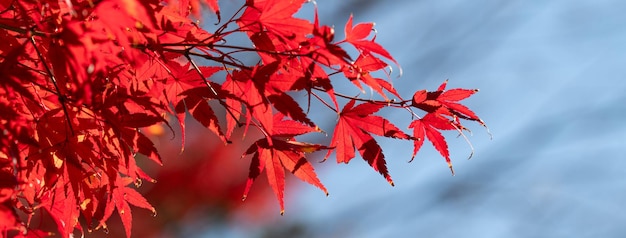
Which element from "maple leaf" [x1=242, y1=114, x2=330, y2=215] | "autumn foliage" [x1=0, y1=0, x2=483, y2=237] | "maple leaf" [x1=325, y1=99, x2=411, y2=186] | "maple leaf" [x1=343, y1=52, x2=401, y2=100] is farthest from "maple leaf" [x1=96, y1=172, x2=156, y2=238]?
"maple leaf" [x1=343, y1=52, x2=401, y2=100]

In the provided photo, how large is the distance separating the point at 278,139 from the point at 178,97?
0.20 metres

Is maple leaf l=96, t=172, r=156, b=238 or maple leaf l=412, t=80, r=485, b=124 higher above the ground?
maple leaf l=412, t=80, r=485, b=124

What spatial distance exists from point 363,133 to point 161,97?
390 millimetres

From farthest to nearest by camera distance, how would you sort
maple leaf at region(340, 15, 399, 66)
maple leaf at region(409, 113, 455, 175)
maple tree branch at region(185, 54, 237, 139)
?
maple leaf at region(409, 113, 455, 175) < maple tree branch at region(185, 54, 237, 139) < maple leaf at region(340, 15, 399, 66)

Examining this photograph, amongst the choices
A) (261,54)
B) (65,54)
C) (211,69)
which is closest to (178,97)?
(211,69)

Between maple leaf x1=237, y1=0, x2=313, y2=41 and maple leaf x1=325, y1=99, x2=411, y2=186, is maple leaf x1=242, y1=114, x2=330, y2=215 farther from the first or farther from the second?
maple leaf x1=237, y1=0, x2=313, y2=41

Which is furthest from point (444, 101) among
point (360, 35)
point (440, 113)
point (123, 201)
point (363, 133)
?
point (123, 201)

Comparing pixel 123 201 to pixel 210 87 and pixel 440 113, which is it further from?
pixel 440 113

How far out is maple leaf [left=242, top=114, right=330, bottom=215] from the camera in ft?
3.88

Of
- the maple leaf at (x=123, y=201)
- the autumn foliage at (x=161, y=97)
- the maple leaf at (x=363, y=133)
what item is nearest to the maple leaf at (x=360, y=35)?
the autumn foliage at (x=161, y=97)

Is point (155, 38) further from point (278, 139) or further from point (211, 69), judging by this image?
point (278, 139)

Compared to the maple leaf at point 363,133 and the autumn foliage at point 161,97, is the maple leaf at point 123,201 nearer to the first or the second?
the autumn foliage at point 161,97

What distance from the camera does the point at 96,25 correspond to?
906 millimetres

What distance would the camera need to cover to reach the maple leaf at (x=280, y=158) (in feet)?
3.88
